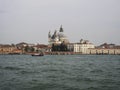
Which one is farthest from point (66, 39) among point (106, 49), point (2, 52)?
point (2, 52)

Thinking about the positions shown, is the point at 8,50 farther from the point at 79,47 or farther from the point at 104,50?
the point at 104,50

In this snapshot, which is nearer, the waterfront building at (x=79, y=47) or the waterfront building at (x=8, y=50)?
the waterfront building at (x=8, y=50)

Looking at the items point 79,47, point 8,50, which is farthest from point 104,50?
point 8,50

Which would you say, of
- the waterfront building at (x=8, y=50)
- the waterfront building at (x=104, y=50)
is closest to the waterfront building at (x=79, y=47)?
the waterfront building at (x=104, y=50)

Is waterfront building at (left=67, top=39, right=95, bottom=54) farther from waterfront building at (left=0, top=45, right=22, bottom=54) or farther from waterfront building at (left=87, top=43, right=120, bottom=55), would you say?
waterfront building at (left=0, top=45, right=22, bottom=54)

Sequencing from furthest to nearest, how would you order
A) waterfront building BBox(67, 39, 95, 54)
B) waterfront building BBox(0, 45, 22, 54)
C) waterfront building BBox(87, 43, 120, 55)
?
1. waterfront building BBox(87, 43, 120, 55)
2. waterfront building BBox(67, 39, 95, 54)
3. waterfront building BBox(0, 45, 22, 54)

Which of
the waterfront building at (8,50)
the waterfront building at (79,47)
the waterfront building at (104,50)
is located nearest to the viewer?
the waterfront building at (8,50)

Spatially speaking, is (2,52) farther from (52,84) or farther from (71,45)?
(52,84)

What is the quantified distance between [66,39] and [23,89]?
101 meters

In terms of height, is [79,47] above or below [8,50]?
above

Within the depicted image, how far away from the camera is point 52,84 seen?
13.3 m

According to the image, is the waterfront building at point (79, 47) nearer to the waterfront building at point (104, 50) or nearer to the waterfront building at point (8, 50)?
the waterfront building at point (104, 50)

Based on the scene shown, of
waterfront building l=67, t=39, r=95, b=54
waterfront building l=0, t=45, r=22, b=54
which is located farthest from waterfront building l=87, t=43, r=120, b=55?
waterfront building l=0, t=45, r=22, b=54

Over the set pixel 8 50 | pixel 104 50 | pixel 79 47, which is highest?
pixel 79 47
